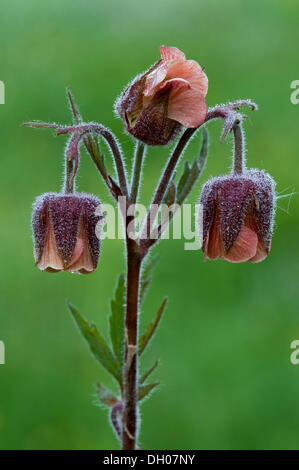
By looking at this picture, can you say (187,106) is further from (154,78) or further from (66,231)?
(66,231)

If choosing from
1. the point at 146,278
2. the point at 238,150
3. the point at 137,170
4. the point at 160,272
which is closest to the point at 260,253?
the point at 238,150

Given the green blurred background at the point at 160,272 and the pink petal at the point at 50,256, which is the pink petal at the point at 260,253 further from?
the green blurred background at the point at 160,272

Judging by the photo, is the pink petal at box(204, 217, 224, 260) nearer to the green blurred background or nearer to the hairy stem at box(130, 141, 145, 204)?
the hairy stem at box(130, 141, 145, 204)

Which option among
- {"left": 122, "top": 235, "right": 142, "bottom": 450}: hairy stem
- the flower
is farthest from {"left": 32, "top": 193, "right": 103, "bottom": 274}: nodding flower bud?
the flower

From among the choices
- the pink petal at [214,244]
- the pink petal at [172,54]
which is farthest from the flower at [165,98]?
the pink petal at [214,244]

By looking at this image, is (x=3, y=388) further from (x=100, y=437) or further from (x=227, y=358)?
(x=227, y=358)
